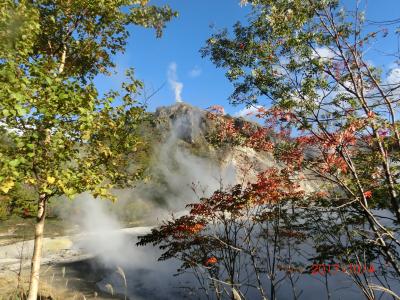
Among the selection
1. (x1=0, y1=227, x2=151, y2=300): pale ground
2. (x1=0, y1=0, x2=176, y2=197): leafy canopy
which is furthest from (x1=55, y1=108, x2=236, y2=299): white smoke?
(x1=0, y1=0, x2=176, y2=197): leafy canopy

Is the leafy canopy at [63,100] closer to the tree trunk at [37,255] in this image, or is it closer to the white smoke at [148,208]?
the tree trunk at [37,255]

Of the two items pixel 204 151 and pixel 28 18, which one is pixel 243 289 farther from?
pixel 204 151

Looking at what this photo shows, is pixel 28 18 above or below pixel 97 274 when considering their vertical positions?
above

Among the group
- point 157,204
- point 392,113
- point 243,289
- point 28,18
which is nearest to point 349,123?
point 392,113

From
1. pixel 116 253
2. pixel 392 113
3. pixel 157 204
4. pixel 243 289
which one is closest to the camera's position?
pixel 392 113

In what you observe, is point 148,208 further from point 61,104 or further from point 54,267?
point 61,104

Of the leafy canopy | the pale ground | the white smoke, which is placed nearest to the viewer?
the leafy canopy

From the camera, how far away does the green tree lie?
5391 mm

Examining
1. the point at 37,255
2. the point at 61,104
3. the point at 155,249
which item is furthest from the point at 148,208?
the point at 61,104

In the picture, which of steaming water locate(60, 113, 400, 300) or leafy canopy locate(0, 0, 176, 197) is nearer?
leafy canopy locate(0, 0, 176, 197)

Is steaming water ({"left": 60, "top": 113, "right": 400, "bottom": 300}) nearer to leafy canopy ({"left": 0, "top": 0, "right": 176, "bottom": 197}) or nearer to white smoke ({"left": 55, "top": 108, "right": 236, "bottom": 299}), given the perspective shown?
white smoke ({"left": 55, "top": 108, "right": 236, "bottom": 299})

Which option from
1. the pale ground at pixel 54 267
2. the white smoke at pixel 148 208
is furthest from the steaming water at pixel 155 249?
the pale ground at pixel 54 267

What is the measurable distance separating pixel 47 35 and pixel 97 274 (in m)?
11.8

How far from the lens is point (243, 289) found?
511 inches
